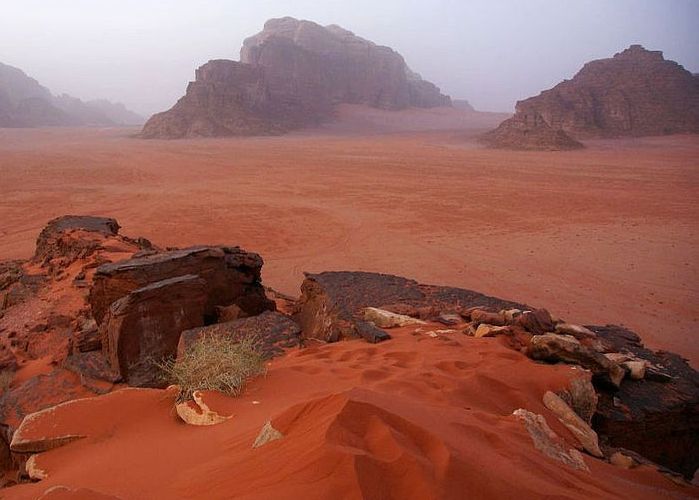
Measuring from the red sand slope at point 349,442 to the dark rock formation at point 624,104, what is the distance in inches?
1697

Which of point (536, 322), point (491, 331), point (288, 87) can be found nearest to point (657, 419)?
point (536, 322)

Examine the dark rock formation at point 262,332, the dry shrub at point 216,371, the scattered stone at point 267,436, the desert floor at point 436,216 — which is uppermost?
the scattered stone at point 267,436

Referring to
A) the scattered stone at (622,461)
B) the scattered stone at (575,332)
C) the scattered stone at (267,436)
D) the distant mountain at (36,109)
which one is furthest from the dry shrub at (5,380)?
the distant mountain at (36,109)

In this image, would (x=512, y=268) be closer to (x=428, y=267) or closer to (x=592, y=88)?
(x=428, y=267)

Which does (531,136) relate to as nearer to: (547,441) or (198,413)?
(547,441)

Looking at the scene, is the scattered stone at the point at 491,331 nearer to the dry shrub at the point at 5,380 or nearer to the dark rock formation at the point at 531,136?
the dry shrub at the point at 5,380

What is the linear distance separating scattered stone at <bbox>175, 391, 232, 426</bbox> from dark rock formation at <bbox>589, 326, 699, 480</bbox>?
2.78m

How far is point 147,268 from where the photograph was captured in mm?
5465

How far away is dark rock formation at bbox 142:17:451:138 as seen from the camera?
53688 millimetres

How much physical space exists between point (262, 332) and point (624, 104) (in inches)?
2024

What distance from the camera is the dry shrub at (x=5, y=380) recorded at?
4.89m

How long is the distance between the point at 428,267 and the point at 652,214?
9.70 meters

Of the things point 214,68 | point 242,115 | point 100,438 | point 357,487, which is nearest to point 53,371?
point 100,438

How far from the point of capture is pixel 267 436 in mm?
2459
